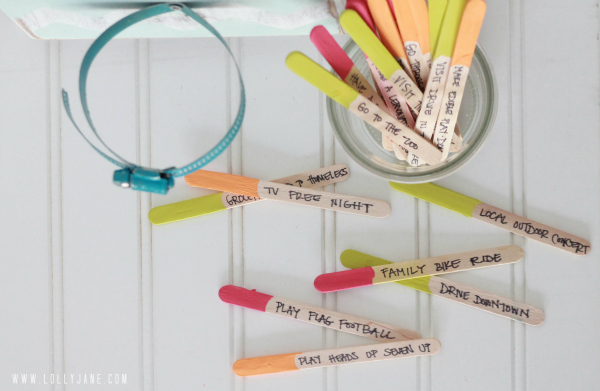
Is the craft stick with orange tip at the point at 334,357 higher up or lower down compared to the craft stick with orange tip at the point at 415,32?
lower down

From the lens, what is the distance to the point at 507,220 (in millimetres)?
596

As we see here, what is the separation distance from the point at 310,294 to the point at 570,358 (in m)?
0.35

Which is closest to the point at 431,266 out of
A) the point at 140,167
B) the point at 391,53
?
the point at 391,53

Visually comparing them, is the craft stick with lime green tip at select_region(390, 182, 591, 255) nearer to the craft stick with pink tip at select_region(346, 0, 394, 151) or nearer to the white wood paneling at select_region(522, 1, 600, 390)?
the white wood paneling at select_region(522, 1, 600, 390)

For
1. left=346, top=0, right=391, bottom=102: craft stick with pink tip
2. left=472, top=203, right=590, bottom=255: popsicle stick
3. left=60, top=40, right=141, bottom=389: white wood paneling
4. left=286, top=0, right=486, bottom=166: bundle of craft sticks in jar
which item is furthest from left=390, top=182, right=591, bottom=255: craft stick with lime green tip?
left=60, top=40, right=141, bottom=389: white wood paneling

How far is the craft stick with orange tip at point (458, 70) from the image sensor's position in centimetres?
44

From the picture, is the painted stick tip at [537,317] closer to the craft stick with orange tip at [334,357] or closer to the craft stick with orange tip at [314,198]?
the craft stick with orange tip at [334,357]

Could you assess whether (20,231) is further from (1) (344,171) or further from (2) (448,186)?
(2) (448,186)

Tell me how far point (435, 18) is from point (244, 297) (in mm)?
415

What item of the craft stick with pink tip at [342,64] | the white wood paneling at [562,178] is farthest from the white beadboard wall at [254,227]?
the craft stick with pink tip at [342,64]

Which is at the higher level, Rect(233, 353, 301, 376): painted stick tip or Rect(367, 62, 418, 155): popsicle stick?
Rect(367, 62, 418, 155): popsicle stick

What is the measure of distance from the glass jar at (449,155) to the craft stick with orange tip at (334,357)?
23cm

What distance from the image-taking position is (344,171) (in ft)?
2.04

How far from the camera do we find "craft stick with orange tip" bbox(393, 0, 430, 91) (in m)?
0.46
